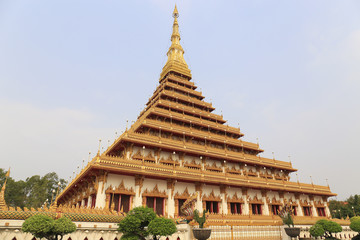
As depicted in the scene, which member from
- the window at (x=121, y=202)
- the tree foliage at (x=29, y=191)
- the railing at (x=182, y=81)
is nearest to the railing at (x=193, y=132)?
the window at (x=121, y=202)

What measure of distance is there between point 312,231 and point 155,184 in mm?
14456

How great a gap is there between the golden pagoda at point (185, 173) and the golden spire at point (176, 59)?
3.44m

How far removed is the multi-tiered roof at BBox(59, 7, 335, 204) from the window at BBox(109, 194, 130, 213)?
7.91ft

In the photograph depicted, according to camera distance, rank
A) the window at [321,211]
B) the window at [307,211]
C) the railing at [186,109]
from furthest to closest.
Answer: the window at [321,211], the railing at [186,109], the window at [307,211]

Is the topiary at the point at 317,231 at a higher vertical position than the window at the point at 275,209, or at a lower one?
lower

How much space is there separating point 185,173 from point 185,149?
177 inches

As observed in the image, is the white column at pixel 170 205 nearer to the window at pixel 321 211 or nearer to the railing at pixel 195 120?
the railing at pixel 195 120

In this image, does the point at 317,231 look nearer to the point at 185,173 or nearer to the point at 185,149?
the point at 185,173

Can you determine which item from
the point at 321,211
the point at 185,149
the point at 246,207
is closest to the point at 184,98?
the point at 185,149

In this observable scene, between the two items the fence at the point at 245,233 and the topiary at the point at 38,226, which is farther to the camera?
the fence at the point at 245,233

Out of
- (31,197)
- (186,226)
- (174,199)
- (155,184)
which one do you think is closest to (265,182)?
(174,199)

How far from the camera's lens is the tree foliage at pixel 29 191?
183 feet

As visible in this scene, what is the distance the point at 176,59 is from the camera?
4634 cm

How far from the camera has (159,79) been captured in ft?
154
